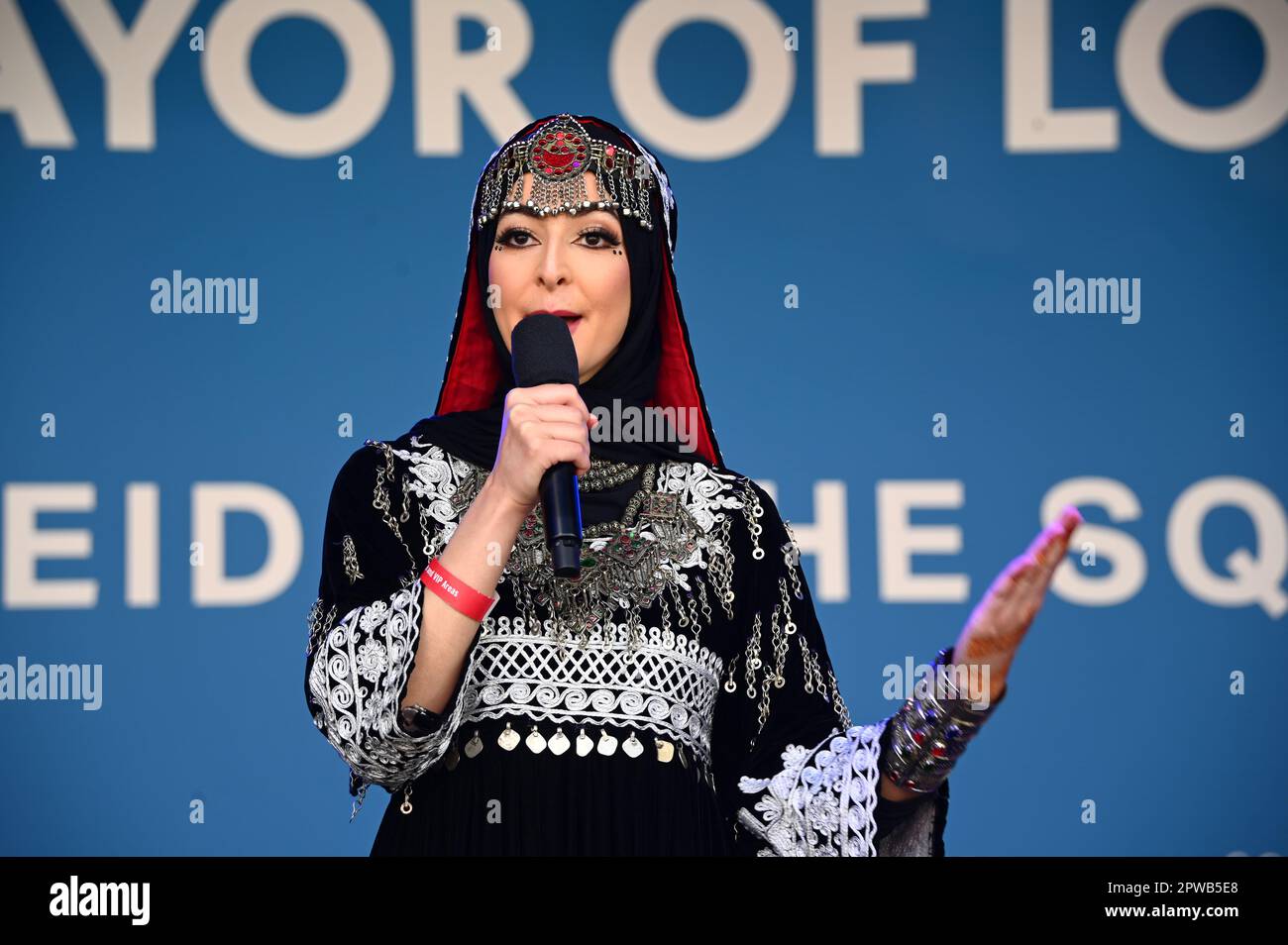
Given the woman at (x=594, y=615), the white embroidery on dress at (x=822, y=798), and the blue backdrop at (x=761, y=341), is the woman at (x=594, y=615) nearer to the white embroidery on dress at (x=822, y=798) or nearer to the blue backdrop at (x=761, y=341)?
the white embroidery on dress at (x=822, y=798)

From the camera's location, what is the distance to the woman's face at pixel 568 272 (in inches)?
72.2

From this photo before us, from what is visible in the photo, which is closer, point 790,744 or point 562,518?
point 562,518

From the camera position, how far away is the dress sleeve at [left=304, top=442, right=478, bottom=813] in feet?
5.02

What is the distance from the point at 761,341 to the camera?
3080 millimetres

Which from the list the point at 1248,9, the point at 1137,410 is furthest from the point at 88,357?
the point at 1248,9

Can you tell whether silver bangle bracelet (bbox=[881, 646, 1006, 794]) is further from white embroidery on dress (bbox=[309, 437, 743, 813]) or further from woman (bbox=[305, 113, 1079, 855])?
white embroidery on dress (bbox=[309, 437, 743, 813])

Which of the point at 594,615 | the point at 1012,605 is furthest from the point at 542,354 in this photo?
the point at 1012,605

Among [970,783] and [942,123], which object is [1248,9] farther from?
[970,783]

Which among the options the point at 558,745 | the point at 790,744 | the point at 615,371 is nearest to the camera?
the point at 558,745

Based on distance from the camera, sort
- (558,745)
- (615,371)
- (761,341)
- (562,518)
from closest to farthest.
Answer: (562,518) → (558,745) → (615,371) → (761,341)

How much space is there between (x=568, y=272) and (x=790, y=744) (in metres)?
0.59

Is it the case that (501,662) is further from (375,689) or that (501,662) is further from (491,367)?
(491,367)

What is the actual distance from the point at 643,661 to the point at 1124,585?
159cm

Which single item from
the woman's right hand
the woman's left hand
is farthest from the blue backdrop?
the woman's right hand
